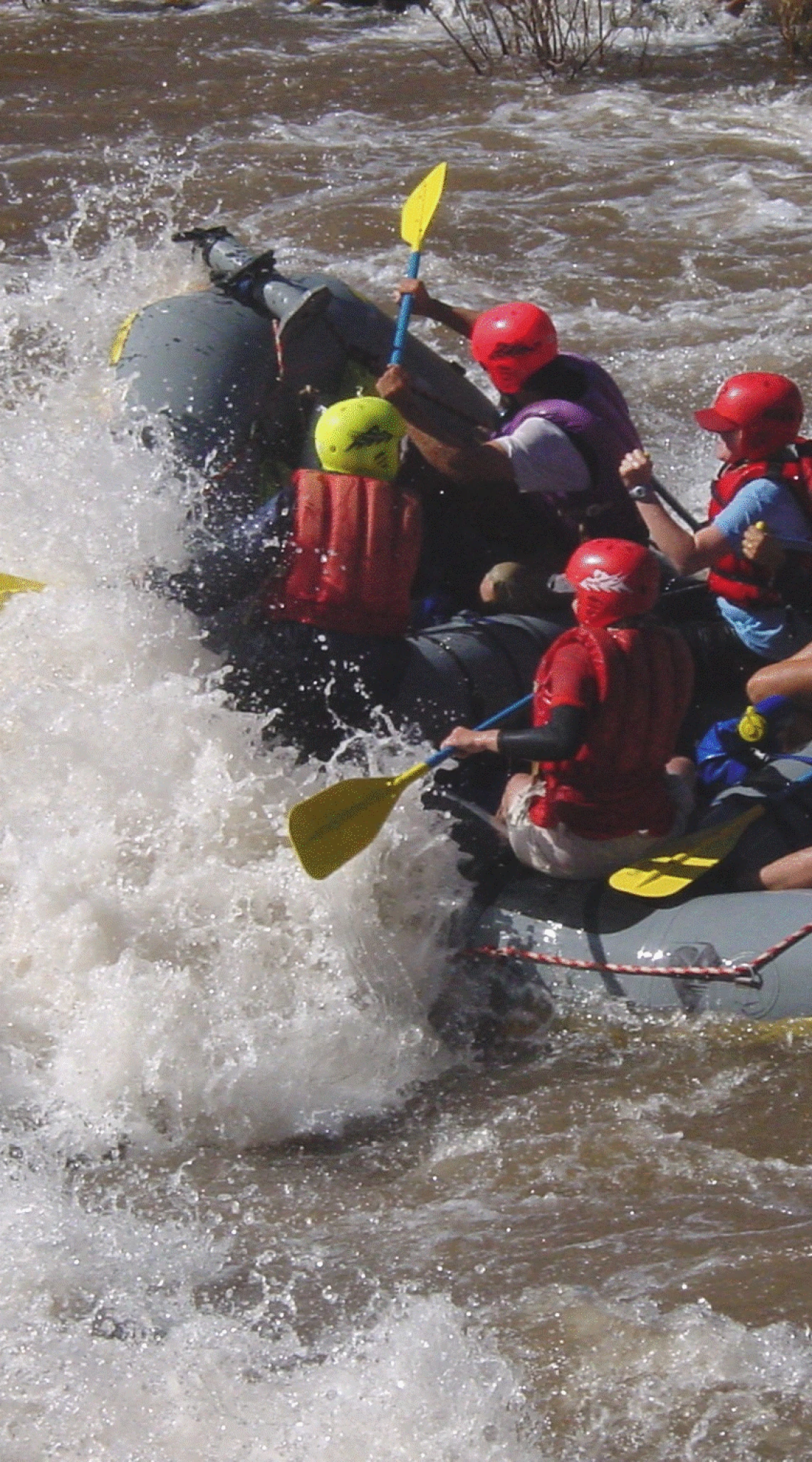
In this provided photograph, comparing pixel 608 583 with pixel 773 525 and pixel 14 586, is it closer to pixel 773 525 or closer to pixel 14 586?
pixel 773 525

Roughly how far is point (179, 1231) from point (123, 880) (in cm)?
106

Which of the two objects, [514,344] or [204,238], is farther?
[204,238]

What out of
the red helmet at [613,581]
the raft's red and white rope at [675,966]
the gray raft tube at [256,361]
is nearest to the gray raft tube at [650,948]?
the raft's red and white rope at [675,966]

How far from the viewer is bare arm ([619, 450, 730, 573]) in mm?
4504

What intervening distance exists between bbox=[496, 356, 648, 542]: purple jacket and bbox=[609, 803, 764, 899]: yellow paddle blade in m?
1.05

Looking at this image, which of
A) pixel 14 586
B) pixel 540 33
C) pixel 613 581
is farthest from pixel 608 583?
pixel 540 33

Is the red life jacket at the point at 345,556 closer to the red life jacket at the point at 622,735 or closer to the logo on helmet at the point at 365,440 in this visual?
the logo on helmet at the point at 365,440

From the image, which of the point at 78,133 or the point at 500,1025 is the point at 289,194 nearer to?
the point at 78,133

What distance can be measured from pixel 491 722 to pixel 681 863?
634 mm

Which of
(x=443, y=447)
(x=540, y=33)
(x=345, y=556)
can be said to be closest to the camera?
(x=345, y=556)

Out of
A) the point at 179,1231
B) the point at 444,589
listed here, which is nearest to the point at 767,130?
the point at 444,589

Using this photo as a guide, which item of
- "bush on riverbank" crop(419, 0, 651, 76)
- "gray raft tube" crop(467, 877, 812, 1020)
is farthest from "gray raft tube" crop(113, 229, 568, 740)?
"bush on riverbank" crop(419, 0, 651, 76)

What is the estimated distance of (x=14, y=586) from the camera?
491 cm

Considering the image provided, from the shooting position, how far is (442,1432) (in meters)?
3.16
